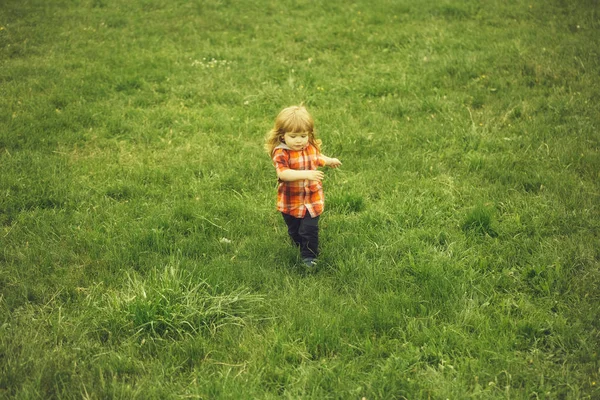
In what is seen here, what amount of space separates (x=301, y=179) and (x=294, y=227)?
62cm

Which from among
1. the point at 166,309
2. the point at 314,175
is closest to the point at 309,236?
the point at 314,175

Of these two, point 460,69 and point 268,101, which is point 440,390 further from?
point 460,69

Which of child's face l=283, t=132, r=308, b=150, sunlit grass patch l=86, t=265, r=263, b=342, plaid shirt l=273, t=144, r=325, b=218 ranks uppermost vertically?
child's face l=283, t=132, r=308, b=150

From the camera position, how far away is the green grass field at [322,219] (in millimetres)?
3717

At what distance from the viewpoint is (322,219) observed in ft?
17.9

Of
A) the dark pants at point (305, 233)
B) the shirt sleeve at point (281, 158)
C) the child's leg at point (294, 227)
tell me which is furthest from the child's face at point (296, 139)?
the child's leg at point (294, 227)

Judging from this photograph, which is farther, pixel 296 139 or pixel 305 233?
pixel 305 233

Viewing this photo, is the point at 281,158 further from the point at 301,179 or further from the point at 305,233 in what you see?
the point at 305,233

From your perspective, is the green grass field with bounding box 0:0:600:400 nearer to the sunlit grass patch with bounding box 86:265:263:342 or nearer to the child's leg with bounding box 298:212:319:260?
the sunlit grass patch with bounding box 86:265:263:342

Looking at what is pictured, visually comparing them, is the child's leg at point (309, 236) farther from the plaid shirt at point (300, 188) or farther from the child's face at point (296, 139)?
the child's face at point (296, 139)

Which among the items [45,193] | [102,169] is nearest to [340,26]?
[102,169]

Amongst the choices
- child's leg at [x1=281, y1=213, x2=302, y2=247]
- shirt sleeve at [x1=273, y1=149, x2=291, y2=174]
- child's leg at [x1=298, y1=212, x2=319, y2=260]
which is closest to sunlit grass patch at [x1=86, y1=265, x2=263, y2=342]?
child's leg at [x1=298, y1=212, x2=319, y2=260]

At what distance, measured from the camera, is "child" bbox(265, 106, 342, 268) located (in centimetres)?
450

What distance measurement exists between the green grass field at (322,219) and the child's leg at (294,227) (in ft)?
0.36
